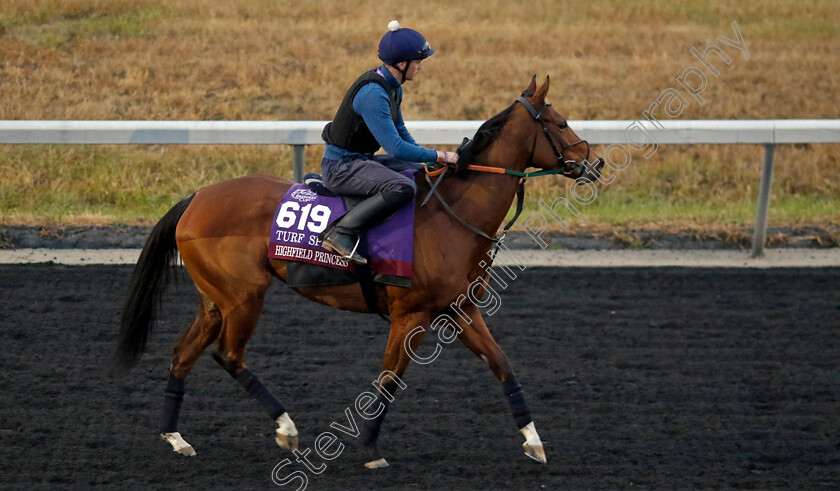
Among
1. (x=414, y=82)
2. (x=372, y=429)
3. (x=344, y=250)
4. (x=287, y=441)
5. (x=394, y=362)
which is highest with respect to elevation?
(x=414, y=82)

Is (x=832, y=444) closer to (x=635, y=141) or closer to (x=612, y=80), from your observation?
(x=635, y=141)

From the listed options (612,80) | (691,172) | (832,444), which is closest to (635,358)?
(832,444)

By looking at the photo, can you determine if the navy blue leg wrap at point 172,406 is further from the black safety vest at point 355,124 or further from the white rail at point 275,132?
the white rail at point 275,132

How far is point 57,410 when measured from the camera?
5.62 metres

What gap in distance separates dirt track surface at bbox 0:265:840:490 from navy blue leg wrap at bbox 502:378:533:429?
7.4 inches

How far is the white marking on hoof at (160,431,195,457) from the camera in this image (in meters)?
5.13

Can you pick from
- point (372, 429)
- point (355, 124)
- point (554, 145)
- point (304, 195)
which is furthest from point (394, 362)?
point (554, 145)

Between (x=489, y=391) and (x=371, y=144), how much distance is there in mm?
1779

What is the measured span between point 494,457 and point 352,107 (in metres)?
1.99

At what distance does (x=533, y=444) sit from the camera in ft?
16.7

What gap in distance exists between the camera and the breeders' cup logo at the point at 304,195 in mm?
5406

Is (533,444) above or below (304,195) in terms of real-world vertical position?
below

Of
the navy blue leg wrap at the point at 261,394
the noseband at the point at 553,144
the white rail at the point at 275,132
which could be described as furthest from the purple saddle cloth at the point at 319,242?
the white rail at the point at 275,132

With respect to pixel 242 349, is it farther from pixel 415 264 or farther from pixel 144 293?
pixel 415 264
